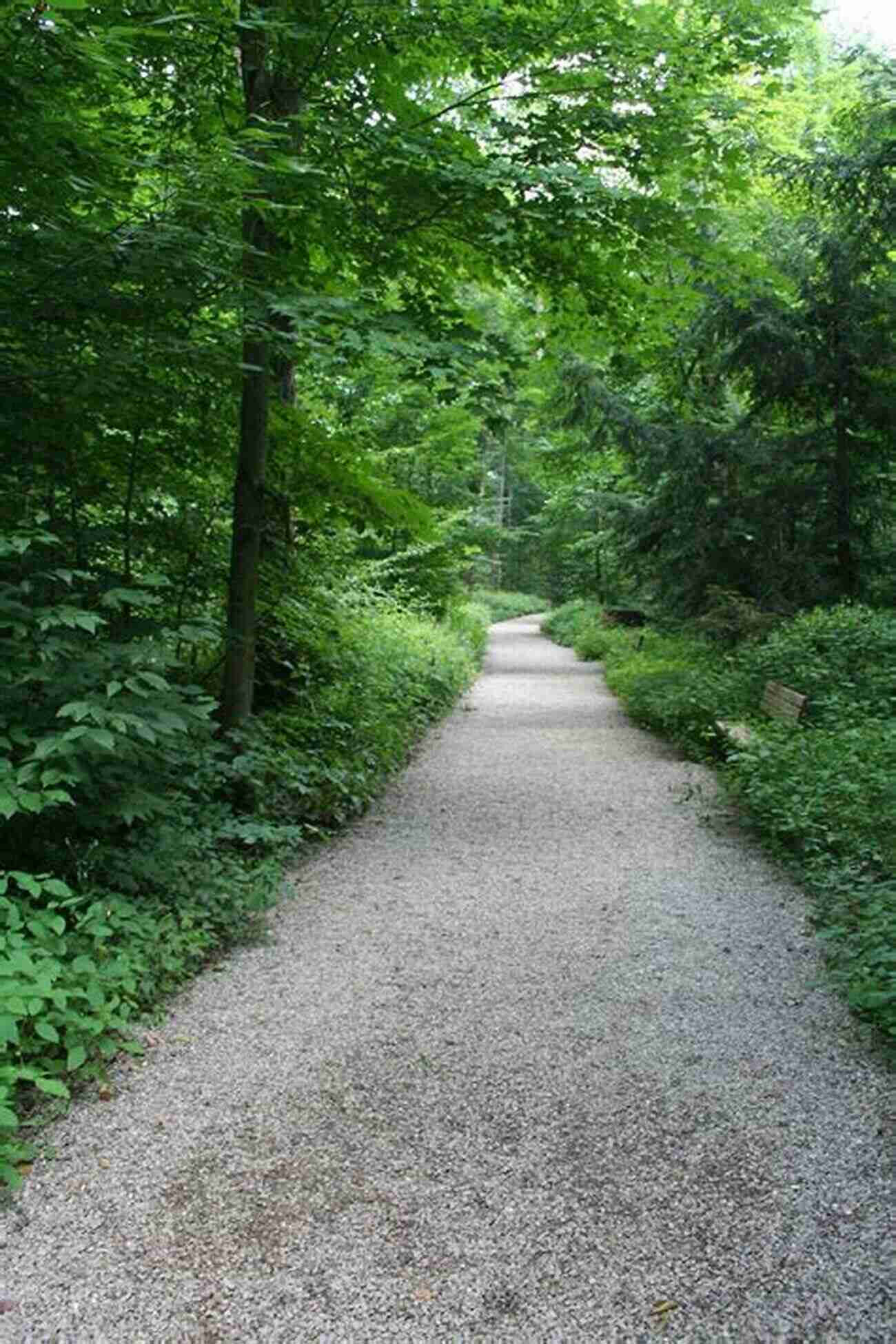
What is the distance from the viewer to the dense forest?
3.86 meters

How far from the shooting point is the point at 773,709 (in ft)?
30.5

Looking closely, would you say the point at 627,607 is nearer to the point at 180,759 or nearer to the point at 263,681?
the point at 263,681

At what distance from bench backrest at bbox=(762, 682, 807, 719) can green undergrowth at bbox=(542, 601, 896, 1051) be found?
0.14m

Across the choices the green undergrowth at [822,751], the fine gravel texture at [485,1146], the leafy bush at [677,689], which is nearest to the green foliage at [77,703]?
the fine gravel texture at [485,1146]

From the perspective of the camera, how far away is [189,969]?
168 inches

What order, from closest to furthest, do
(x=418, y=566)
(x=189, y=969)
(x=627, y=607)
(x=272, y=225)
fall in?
1. (x=189, y=969)
2. (x=272, y=225)
3. (x=418, y=566)
4. (x=627, y=607)

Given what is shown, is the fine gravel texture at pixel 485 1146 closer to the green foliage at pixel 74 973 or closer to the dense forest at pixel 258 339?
the green foliage at pixel 74 973

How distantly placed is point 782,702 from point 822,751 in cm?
207

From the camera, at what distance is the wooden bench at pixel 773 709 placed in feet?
27.3

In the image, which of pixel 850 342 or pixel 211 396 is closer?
pixel 211 396

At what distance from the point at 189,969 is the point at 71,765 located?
4.13 ft

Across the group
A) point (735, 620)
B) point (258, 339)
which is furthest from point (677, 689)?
point (258, 339)

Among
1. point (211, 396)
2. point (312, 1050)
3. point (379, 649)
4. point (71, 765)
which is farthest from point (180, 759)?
point (379, 649)

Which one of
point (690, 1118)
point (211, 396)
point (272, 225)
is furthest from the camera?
point (272, 225)
